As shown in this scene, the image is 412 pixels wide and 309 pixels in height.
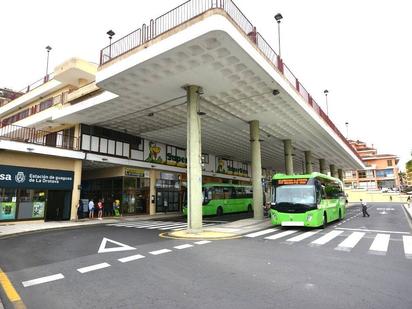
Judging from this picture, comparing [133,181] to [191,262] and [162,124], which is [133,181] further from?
[191,262]

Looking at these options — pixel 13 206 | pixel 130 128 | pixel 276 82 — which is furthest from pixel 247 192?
pixel 13 206

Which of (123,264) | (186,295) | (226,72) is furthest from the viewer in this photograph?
(226,72)

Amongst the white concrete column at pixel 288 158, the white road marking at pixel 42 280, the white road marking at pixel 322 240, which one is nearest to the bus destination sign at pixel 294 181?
the white road marking at pixel 322 240

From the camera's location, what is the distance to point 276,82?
16.1 m

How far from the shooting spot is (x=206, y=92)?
17.5 m

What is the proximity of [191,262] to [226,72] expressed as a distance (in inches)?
394

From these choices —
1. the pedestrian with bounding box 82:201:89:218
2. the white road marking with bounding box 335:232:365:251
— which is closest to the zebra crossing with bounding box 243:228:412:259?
the white road marking with bounding box 335:232:365:251

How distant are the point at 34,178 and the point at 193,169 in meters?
12.4

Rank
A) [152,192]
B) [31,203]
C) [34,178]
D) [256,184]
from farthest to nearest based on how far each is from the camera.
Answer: [152,192] → [256,184] → [34,178] → [31,203]

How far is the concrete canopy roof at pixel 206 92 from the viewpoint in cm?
1256

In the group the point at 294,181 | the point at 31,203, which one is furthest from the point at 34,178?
the point at 294,181

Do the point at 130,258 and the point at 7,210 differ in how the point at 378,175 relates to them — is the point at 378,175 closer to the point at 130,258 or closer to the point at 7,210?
the point at 7,210

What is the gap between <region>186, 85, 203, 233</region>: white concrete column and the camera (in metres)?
15.2

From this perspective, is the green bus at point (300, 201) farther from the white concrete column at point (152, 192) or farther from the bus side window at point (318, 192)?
the white concrete column at point (152, 192)
